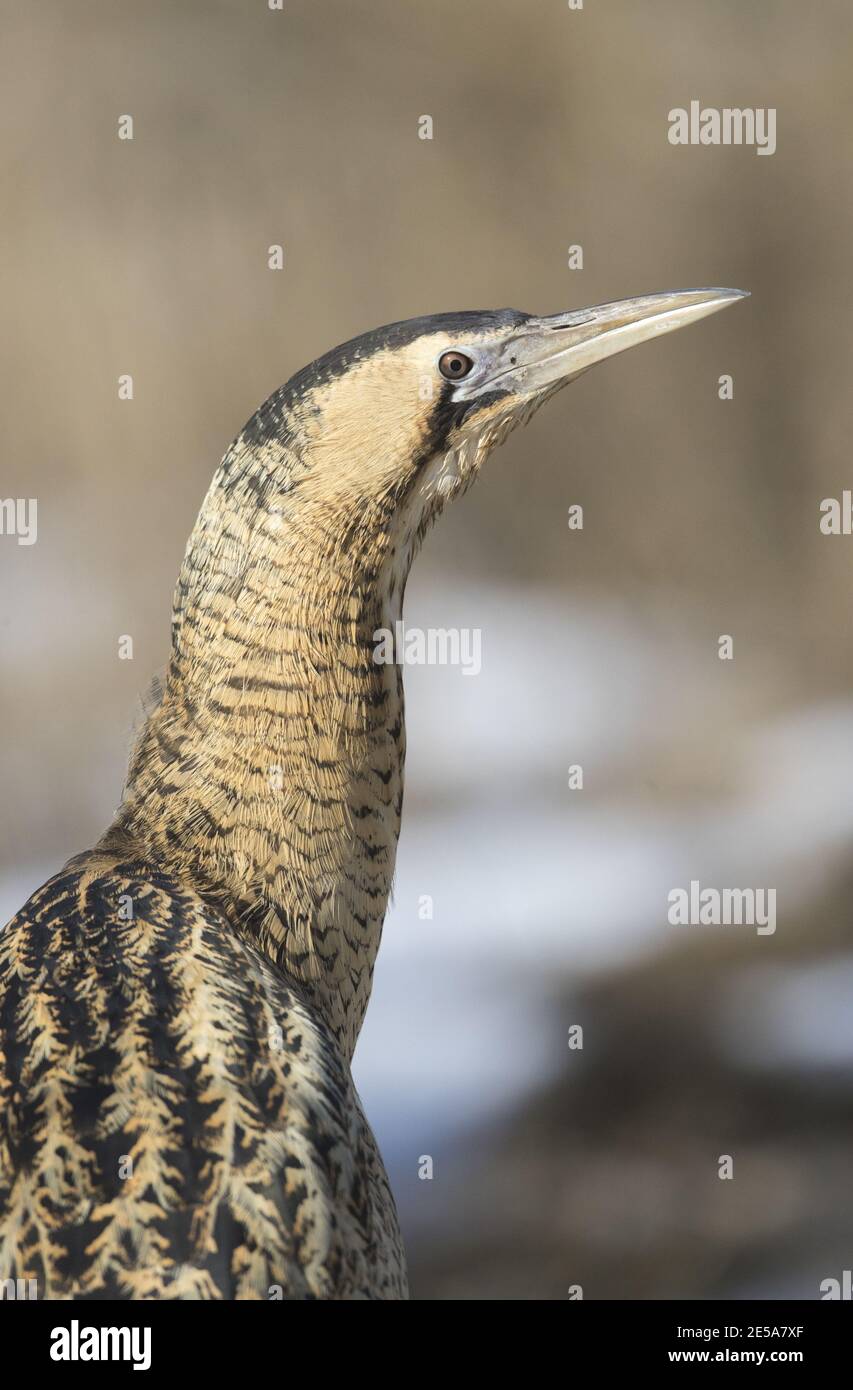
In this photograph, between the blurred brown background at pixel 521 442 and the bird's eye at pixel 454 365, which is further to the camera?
the blurred brown background at pixel 521 442

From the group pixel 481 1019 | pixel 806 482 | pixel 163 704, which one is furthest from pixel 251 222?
pixel 163 704

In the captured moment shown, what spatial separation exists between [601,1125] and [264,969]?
1506 mm

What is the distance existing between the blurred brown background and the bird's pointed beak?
63.9 inches

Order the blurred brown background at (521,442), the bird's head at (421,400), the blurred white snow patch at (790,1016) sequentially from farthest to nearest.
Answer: the blurred brown background at (521,442)
the blurred white snow patch at (790,1016)
the bird's head at (421,400)

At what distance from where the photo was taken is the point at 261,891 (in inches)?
45.0

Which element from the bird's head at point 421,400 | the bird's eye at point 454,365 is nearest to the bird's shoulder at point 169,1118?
the bird's head at point 421,400

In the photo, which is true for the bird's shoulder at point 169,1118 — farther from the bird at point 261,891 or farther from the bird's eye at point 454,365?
the bird's eye at point 454,365

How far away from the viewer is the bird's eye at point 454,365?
1.15 m

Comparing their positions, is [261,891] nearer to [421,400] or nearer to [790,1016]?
[421,400]

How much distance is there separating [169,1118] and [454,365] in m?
0.60

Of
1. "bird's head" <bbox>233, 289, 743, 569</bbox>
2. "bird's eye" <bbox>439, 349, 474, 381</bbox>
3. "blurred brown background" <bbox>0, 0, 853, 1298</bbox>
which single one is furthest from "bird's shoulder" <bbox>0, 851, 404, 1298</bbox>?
"blurred brown background" <bbox>0, 0, 853, 1298</bbox>

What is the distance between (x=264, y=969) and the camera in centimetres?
110

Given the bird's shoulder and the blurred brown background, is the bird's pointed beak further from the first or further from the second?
the blurred brown background

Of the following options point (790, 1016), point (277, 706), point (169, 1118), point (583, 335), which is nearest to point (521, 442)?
point (790, 1016)
